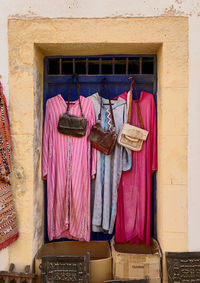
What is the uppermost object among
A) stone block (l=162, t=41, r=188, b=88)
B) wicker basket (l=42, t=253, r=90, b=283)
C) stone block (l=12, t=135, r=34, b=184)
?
stone block (l=162, t=41, r=188, b=88)

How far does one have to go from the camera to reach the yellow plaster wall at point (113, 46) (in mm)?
3035

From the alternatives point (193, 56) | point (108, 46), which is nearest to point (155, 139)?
point (193, 56)

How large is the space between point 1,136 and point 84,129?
3.12ft

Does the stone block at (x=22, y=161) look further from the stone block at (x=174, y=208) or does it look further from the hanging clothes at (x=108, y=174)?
the stone block at (x=174, y=208)

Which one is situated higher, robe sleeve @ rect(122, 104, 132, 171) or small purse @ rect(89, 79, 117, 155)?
small purse @ rect(89, 79, 117, 155)

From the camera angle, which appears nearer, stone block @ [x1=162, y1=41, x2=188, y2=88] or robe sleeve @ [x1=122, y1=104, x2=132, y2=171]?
stone block @ [x1=162, y1=41, x2=188, y2=88]

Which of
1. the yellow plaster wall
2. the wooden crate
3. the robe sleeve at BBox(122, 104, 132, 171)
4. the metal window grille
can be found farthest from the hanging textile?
the robe sleeve at BBox(122, 104, 132, 171)

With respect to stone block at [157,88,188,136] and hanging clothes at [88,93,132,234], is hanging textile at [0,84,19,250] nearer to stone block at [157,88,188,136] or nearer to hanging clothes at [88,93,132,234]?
hanging clothes at [88,93,132,234]

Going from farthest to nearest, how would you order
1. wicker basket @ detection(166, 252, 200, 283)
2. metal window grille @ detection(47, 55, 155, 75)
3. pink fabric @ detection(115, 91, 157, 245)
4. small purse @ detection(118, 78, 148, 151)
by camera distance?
1. metal window grille @ detection(47, 55, 155, 75)
2. pink fabric @ detection(115, 91, 157, 245)
3. small purse @ detection(118, 78, 148, 151)
4. wicker basket @ detection(166, 252, 200, 283)

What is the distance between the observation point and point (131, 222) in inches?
133

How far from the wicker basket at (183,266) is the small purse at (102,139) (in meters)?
1.36

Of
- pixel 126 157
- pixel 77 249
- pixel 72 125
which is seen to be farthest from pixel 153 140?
pixel 77 249

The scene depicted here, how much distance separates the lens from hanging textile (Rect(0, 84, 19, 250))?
2.99 m

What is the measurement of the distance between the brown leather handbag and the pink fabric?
0.33 m
